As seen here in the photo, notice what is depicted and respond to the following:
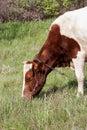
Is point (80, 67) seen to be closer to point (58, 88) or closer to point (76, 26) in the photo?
point (58, 88)

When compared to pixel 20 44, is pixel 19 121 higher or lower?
higher

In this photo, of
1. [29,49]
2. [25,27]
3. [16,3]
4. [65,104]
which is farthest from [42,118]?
[16,3]

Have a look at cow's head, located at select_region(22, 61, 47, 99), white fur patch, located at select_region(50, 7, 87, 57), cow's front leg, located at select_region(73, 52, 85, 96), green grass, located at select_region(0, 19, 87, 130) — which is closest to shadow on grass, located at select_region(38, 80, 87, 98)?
green grass, located at select_region(0, 19, 87, 130)

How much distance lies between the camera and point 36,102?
7.86 meters

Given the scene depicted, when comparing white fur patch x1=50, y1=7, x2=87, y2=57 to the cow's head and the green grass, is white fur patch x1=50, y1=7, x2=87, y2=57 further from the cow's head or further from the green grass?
the green grass

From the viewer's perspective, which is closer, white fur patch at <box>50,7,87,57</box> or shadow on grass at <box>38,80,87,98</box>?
white fur patch at <box>50,7,87,57</box>

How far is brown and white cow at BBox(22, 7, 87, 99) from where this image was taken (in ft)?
29.1

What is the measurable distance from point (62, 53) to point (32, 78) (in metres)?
0.80

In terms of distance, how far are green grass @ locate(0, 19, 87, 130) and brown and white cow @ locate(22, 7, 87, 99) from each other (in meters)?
0.28

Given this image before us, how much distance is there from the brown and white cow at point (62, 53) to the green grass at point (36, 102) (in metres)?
0.28

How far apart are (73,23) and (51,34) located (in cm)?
57

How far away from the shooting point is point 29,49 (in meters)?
14.7

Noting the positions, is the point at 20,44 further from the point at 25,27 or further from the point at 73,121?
the point at 73,121

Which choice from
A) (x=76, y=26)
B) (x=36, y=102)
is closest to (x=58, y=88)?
(x=76, y=26)
